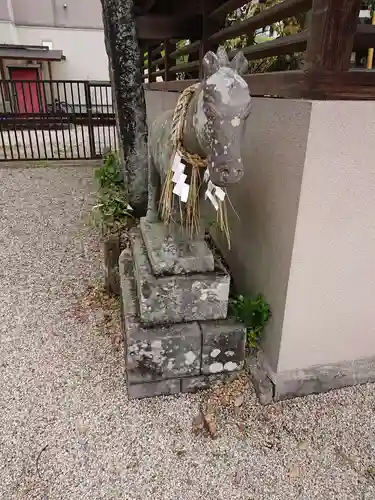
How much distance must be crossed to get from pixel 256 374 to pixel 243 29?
6.49ft

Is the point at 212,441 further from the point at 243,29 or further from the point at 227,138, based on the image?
the point at 243,29

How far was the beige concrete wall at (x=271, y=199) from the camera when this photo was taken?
168 centimetres

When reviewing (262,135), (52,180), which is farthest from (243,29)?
(52,180)

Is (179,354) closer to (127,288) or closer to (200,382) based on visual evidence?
Answer: (200,382)

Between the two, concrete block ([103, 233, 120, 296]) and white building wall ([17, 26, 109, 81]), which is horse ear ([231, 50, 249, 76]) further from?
white building wall ([17, 26, 109, 81])

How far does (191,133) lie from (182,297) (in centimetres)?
84

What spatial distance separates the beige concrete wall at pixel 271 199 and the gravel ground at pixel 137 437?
0.39m

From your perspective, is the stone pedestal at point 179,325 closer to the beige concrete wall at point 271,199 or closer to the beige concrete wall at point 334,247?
the beige concrete wall at point 271,199

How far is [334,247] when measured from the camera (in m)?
1.83

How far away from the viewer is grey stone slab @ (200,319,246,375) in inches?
79.0

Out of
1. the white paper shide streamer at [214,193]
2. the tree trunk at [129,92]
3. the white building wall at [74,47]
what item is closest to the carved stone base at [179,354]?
the white paper shide streamer at [214,193]

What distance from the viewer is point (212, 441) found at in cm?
183

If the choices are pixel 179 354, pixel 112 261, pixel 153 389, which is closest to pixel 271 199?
pixel 179 354

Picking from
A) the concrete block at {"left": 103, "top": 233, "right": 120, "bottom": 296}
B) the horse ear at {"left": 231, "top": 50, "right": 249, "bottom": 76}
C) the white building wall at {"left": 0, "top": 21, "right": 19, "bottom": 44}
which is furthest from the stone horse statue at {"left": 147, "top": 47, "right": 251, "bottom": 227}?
the white building wall at {"left": 0, "top": 21, "right": 19, "bottom": 44}
